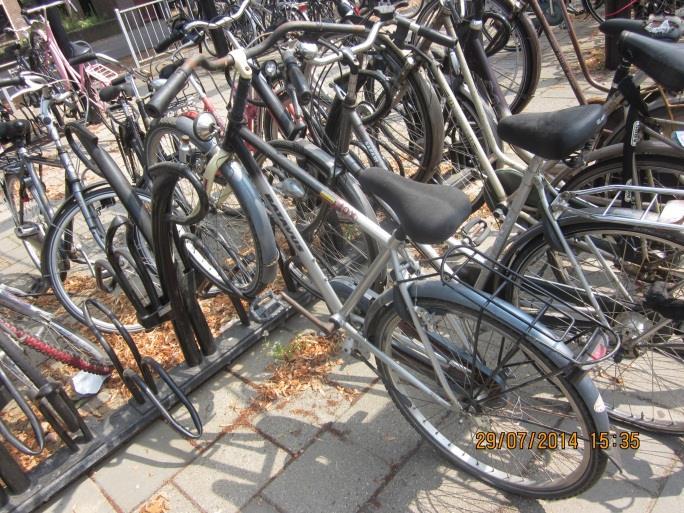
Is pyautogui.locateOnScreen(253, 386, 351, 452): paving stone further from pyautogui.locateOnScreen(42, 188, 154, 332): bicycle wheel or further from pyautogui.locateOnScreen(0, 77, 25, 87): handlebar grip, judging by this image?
pyautogui.locateOnScreen(0, 77, 25, 87): handlebar grip

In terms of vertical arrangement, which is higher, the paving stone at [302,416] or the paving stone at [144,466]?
the paving stone at [144,466]

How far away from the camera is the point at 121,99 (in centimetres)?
366

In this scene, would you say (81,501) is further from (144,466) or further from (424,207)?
(424,207)

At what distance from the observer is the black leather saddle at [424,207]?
5.21ft

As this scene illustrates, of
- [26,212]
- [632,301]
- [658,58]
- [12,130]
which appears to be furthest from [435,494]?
[26,212]

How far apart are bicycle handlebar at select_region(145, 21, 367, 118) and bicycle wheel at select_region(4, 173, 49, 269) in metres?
2.13

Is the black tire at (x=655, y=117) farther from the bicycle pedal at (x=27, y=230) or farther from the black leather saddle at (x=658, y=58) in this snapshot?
the bicycle pedal at (x=27, y=230)

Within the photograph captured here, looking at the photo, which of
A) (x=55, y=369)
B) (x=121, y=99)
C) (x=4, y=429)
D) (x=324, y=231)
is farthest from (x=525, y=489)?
(x=121, y=99)

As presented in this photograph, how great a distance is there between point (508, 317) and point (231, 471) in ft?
4.71

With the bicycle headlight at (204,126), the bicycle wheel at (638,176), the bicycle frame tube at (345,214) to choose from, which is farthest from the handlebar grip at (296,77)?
the bicycle wheel at (638,176)

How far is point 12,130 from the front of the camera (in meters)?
3.04

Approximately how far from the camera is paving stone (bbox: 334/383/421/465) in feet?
7.50

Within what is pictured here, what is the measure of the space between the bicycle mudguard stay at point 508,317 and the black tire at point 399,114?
1.36 m

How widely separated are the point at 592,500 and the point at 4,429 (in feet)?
7.77
